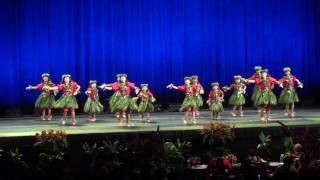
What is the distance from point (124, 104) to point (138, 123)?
1136 millimetres

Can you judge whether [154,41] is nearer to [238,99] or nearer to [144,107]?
[238,99]

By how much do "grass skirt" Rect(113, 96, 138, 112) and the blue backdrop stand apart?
400cm

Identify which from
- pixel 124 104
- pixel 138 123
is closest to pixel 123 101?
pixel 124 104

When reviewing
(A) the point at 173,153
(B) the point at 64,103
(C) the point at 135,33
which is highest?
(C) the point at 135,33

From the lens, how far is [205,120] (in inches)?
613

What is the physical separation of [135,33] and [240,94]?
4292 millimetres

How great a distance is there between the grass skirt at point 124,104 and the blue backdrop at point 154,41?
13.1ft

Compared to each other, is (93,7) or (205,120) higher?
(93,7)

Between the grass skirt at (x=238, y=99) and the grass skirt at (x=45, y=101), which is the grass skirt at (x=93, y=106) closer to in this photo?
the grass skirt at (x=45, y=101)

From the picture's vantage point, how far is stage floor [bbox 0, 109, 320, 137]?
13273 mm

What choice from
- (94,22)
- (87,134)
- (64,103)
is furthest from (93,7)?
(87,134)

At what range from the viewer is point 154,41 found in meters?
18.9

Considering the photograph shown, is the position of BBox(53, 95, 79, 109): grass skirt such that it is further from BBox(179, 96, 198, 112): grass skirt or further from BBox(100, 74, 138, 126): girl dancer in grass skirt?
BBox(179, 96, 198, 112): grass skirt

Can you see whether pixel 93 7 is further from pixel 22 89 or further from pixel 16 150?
pixel 16 150
